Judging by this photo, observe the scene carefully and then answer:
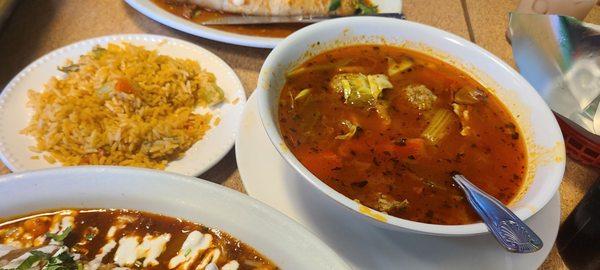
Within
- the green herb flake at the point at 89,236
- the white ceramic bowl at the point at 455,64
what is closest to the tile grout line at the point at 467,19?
the white ceramic bowl at the point at 455,64

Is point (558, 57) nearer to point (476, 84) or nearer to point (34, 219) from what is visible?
point (476, 84)

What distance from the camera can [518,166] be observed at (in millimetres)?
1329

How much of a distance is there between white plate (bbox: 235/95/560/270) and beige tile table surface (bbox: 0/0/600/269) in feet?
1.84

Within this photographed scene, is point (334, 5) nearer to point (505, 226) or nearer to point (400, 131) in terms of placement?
point (400, 131)

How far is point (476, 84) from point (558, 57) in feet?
2.00

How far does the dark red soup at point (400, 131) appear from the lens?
1256 mm

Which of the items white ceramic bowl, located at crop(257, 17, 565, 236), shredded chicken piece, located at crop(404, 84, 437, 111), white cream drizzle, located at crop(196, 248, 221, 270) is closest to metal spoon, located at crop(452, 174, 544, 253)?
white ceramic bowl, located at crop(257, 17, 565, 236)

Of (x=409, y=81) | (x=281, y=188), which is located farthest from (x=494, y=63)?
(x=281, y=188)

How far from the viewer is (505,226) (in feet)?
3.48

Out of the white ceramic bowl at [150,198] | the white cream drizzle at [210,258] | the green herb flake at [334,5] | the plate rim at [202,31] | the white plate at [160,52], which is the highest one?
the green herb flake at [334,5]

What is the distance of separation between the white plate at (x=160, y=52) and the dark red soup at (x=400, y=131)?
1.02ft

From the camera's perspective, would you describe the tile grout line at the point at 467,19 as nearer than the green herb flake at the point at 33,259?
No

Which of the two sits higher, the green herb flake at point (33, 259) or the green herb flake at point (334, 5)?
the green herb flake at point (334, 5)

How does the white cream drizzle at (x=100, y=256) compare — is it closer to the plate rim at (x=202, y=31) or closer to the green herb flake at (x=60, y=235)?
the green herb flake at (x=60, y=235)
